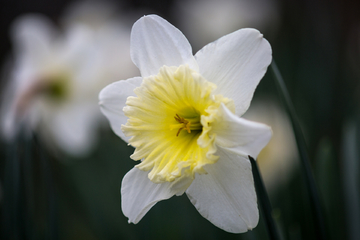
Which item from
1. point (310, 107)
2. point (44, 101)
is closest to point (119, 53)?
point (44, 101)

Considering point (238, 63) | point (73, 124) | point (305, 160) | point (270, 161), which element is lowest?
point (270, 161)

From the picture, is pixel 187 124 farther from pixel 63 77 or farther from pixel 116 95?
pixel 63 77

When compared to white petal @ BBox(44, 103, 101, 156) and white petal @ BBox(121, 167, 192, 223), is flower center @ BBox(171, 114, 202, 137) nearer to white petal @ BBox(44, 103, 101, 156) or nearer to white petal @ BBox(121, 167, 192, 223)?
white petal @ BBox(121, 167, 192, 223)

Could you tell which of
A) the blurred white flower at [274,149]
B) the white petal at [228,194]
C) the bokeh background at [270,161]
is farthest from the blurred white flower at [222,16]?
the white petal at [228,194]

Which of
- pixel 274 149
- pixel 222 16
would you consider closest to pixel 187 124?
pixel 274 149

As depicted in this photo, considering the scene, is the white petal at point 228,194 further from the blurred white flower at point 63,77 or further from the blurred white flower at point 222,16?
the blurred white flower at point 222,16

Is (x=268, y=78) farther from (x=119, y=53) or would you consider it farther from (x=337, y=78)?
(x=119, y=53)
